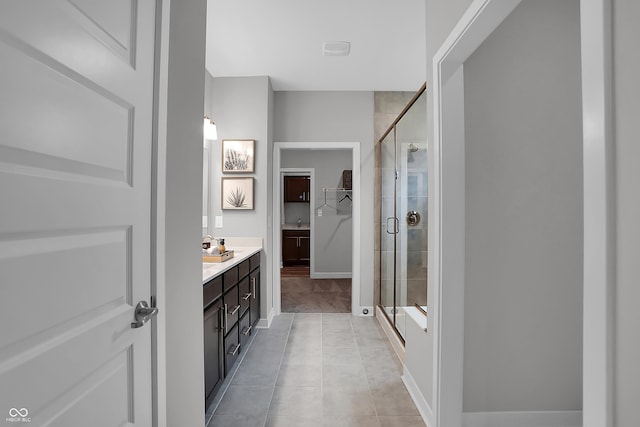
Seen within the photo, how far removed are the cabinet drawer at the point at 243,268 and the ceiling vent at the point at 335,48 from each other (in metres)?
2.04

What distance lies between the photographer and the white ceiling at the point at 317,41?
2.29 metres

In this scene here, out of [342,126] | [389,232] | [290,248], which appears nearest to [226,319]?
[389,232]

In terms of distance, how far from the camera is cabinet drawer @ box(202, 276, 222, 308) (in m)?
1.76

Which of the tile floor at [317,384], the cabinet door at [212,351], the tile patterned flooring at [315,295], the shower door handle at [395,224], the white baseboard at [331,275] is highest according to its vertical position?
the shower door handle at [395,224]

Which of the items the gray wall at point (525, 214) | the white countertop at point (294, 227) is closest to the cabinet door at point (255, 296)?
the gray wall at point (525, 214)

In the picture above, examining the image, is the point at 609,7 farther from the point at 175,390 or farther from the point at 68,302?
the point at 175,390

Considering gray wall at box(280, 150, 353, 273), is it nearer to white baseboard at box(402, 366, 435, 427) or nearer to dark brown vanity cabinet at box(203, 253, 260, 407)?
dark brown vanity cabinet at box(203, 253, 260, 407)

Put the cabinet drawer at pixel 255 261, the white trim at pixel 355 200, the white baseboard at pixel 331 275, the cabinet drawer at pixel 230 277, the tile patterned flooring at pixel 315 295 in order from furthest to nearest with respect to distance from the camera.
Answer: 1. the white baseboard at pixel 331 275
2. the tile patterned flooring at pixel 315 295
3. the white trim at pixel 355 200
4. the cabinet drawer at pixel 255 261
5. the cabinet drawer at pixel 230 277

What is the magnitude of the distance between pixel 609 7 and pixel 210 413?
236cm

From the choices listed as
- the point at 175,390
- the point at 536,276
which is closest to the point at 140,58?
the point at 175,390

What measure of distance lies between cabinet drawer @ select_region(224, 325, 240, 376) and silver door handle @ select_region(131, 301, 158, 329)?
Result: 1.34m

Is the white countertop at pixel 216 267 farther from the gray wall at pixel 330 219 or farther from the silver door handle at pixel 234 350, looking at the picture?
the gray wall at pixel 330 219

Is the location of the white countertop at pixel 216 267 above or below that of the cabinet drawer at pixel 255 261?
above

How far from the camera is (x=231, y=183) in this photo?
335 centimetres
